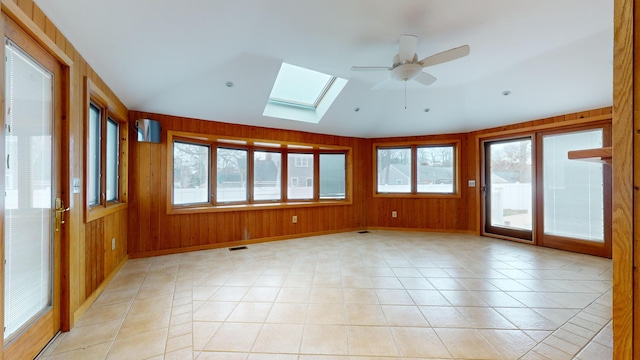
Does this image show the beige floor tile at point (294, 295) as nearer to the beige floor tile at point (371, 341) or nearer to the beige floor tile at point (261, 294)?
the beige floor tile at point (261, 294)

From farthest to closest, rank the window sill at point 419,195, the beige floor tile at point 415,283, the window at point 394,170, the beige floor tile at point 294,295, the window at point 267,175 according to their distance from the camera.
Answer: the window at point 394,170, the window sill at point 419,195, the window at point 267,175, the beige floor tile at point 415,283, the beige floor tile at point 294,295

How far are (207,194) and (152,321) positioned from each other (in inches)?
95.6

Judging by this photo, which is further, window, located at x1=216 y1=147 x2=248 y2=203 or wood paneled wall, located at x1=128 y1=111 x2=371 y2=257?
window, located at x1=216 y1=147 x2=248 y2=203

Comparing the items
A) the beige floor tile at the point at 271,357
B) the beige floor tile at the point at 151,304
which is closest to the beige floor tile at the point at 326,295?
the beige floor tile at the point at 271,357

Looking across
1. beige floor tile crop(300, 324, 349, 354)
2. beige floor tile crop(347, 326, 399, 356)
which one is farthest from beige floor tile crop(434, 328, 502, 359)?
beige floor tile crop(300, 324, 349, 354)

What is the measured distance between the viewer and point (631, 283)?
1.89 feet

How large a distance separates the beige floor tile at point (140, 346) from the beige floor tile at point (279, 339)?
25.0 inches

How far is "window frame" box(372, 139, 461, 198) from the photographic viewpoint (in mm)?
5168

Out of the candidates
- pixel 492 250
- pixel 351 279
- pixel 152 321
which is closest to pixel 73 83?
pixel 152 321

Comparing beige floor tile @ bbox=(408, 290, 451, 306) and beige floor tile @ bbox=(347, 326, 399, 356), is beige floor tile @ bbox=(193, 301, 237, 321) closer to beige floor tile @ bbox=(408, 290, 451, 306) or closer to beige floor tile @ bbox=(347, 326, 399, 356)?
beige floor tile @ bbox=(347, 326, 399, 356)

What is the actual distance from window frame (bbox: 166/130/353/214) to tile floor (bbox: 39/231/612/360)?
0.90 meters

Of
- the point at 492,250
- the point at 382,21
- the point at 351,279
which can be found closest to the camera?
the point at 382,21

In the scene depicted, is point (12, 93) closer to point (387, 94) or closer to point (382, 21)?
point (382, 21)

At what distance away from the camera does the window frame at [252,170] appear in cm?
377
